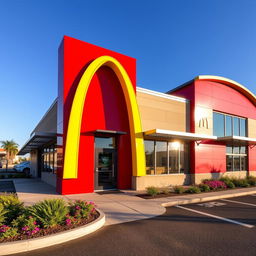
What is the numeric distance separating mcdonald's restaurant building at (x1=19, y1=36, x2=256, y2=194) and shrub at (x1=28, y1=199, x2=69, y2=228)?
14.9ft

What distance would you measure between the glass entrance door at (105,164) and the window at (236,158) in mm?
10610

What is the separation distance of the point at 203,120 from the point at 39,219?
44.3 ft

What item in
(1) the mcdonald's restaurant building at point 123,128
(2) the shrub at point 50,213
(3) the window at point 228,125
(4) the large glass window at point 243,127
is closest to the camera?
(2) the shrub at point 50,213

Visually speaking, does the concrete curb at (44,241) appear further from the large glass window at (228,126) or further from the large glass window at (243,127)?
the large glass window at (243,127)

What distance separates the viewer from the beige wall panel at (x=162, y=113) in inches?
519

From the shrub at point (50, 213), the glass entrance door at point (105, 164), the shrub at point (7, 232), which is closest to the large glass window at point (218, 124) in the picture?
the glass entrance door at point (105, 164)

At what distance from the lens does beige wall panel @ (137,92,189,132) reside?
1317 cm

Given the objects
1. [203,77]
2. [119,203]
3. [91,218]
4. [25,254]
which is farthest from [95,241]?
[203,77]

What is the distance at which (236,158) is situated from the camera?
1806 centimetres

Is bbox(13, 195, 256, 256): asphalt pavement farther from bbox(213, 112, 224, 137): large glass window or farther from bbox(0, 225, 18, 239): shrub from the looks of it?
bbox(213, 112, 224, 137): large glass window

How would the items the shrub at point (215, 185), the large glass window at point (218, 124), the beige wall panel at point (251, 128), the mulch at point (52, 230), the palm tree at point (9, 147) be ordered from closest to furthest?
the mulch at point (52, 230) → the shrub at point (215, 185) → the large glass window at point (218, 124) → the beige wall panel at point (251, 128) → the palm tree at point (9, 147)

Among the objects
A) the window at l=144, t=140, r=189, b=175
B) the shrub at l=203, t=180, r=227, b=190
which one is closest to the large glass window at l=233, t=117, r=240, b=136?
the window at l=144, t=140, r=189, b=175

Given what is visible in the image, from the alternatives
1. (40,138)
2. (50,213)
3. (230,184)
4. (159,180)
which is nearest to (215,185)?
(230,184)

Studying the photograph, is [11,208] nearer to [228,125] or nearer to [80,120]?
[80,120]
